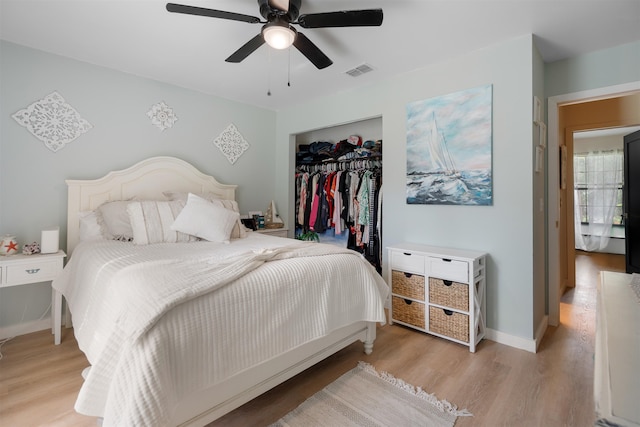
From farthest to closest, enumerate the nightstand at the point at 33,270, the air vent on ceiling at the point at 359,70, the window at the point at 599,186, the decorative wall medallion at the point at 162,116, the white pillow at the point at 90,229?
the window at the point at 599,186, the decorative wall medallion at the point at 162,116, the air vent on ceiling at the point at 359,70, the white pillow at the point at 90,229, the nightstand at the point at 33,270

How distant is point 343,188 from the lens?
3852 millimetres

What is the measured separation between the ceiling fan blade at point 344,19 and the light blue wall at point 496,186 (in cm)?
→ 131

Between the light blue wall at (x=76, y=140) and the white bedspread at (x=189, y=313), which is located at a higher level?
the light blue wall at (x=76, y=140)

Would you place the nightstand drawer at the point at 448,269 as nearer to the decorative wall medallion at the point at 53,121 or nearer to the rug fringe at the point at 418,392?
the rug fringe at the point at 418,392

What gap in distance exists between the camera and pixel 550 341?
2469mm

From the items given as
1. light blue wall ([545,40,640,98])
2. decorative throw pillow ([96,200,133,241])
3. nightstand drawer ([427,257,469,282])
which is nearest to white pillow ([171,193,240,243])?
decorative throw pillow ([96,200,133,241])

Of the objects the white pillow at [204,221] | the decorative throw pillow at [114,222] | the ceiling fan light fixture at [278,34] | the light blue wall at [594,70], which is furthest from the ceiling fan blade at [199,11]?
the light blue wall at [594,70]

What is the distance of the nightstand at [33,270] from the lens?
85.0 inches

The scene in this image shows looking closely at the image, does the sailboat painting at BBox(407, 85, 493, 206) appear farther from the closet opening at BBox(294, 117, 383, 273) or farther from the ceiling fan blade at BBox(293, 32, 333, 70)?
the ceiling fan blade at BBox(293, 32, 333, 70)

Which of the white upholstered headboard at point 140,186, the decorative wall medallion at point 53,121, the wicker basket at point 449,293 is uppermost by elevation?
the decorative wall medallion at point 53,121

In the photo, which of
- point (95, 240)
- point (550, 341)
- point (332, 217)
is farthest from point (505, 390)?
point (95, 240)

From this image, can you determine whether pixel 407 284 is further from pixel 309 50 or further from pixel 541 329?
pixel 309 50

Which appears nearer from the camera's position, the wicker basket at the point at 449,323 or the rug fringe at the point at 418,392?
the rug fringe at the point at 418,392

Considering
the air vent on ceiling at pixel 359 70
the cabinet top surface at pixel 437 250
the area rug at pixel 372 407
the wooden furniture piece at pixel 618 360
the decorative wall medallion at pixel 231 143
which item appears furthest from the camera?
the decorative wall medallion at pixel 231 143
